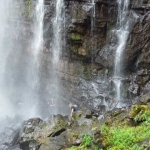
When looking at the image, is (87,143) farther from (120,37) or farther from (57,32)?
(57,32)

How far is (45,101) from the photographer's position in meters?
27.2

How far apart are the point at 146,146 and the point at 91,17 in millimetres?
15197

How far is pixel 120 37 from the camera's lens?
835 inches

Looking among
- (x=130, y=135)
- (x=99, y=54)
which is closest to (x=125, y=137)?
(x=130, y=135)

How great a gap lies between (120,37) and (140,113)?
1132cm

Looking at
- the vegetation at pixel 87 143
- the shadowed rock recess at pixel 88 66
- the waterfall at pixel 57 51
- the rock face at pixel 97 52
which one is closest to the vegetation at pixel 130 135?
the vegetation at pixel 87 143

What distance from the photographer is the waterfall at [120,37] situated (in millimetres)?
21016

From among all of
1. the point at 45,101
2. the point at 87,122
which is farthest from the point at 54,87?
the point at 87,122

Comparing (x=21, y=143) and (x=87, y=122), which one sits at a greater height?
(x=87, y=122)

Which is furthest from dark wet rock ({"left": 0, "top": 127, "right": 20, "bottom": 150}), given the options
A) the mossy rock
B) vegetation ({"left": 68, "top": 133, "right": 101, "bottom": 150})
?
the mossy rock

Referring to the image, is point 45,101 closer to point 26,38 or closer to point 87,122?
point 26,38

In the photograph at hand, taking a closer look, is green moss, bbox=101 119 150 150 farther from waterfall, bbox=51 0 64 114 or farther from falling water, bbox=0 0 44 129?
falling water, bbox=0 0 44 129

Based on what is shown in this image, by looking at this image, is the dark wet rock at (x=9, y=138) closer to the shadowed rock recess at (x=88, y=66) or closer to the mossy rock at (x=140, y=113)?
the shadowed rock recess at (x=88, y=66)

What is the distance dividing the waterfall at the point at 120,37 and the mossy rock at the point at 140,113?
9.84 meters
